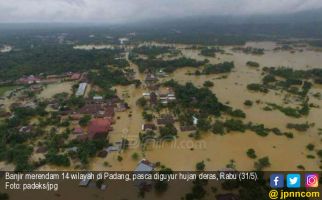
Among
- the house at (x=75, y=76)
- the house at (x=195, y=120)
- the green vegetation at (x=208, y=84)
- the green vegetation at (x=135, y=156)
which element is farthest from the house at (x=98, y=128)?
the house at (x=75, y=76)

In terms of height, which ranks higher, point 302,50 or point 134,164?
point 302,50

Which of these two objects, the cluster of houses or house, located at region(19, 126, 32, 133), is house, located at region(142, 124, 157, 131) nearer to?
house, located at region(19, 126, 32, 133)

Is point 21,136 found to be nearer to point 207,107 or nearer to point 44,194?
point 44,194

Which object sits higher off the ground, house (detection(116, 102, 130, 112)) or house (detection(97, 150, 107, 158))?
house (detection(116, 102, 130, 112))

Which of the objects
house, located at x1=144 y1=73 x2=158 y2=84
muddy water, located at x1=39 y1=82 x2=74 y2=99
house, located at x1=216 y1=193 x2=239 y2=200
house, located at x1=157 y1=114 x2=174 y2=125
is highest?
house, located at x1=144 y1=73 x2=158 y2=84

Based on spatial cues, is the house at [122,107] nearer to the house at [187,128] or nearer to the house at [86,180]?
the house at [187,128]

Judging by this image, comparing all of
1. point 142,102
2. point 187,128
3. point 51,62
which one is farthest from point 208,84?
point 51,62

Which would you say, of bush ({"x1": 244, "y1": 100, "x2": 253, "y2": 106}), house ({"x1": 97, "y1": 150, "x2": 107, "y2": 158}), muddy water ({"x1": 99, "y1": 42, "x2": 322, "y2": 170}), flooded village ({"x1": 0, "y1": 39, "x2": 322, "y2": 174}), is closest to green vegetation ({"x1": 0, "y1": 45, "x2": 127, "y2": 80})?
flooded village ({"x1": 0, "y1": 39, "x2": 322, "y2": 174})

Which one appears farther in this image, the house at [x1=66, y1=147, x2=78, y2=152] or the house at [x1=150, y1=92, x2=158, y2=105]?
the house at [x1=150, y1=92, x2=158, y2=105]

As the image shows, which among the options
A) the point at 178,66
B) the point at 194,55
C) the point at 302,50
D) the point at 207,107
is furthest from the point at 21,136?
the point at 302,50
